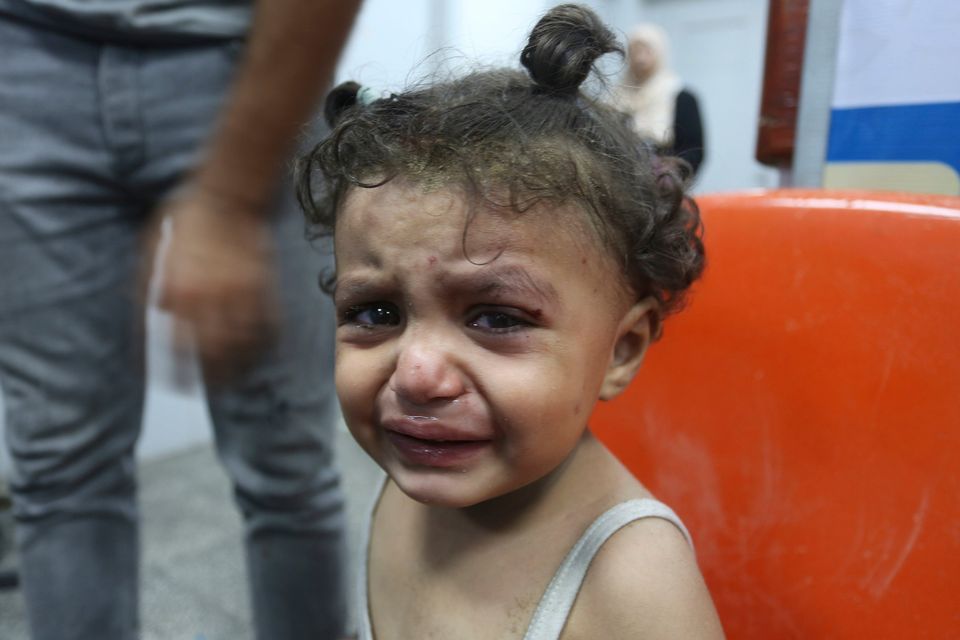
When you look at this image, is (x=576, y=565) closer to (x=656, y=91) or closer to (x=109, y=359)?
(x=109, y=359)

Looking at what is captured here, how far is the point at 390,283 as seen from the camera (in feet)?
1.66

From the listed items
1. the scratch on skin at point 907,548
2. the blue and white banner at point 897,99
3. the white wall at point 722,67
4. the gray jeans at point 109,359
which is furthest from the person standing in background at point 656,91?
the scratch on skin at point 907,548

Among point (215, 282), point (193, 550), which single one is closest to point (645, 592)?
point (215, 282)

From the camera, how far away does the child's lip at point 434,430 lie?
0.49 m

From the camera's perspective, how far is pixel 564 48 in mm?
527

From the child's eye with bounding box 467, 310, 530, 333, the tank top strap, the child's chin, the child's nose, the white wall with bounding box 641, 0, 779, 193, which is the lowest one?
the white wall with bounding box 641, 0, 779, 193

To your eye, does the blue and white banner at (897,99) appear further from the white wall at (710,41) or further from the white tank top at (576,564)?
the white wall at (710,41)

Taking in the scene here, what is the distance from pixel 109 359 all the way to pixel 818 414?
756mm

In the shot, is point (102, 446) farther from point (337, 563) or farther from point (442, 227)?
point (442, 227)

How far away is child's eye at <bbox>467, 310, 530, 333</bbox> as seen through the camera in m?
0.50

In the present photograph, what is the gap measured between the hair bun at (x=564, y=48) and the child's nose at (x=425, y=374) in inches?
8.6

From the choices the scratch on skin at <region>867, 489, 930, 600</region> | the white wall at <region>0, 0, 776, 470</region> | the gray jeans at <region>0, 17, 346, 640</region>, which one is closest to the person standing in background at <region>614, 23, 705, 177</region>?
the white wall at <region>0, 0, 776, 470</region>

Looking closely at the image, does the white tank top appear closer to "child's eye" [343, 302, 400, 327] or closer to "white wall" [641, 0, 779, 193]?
"child's eye" [343, 302, 400, 327]


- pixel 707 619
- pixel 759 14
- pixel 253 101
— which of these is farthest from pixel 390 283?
pixel 759 14
